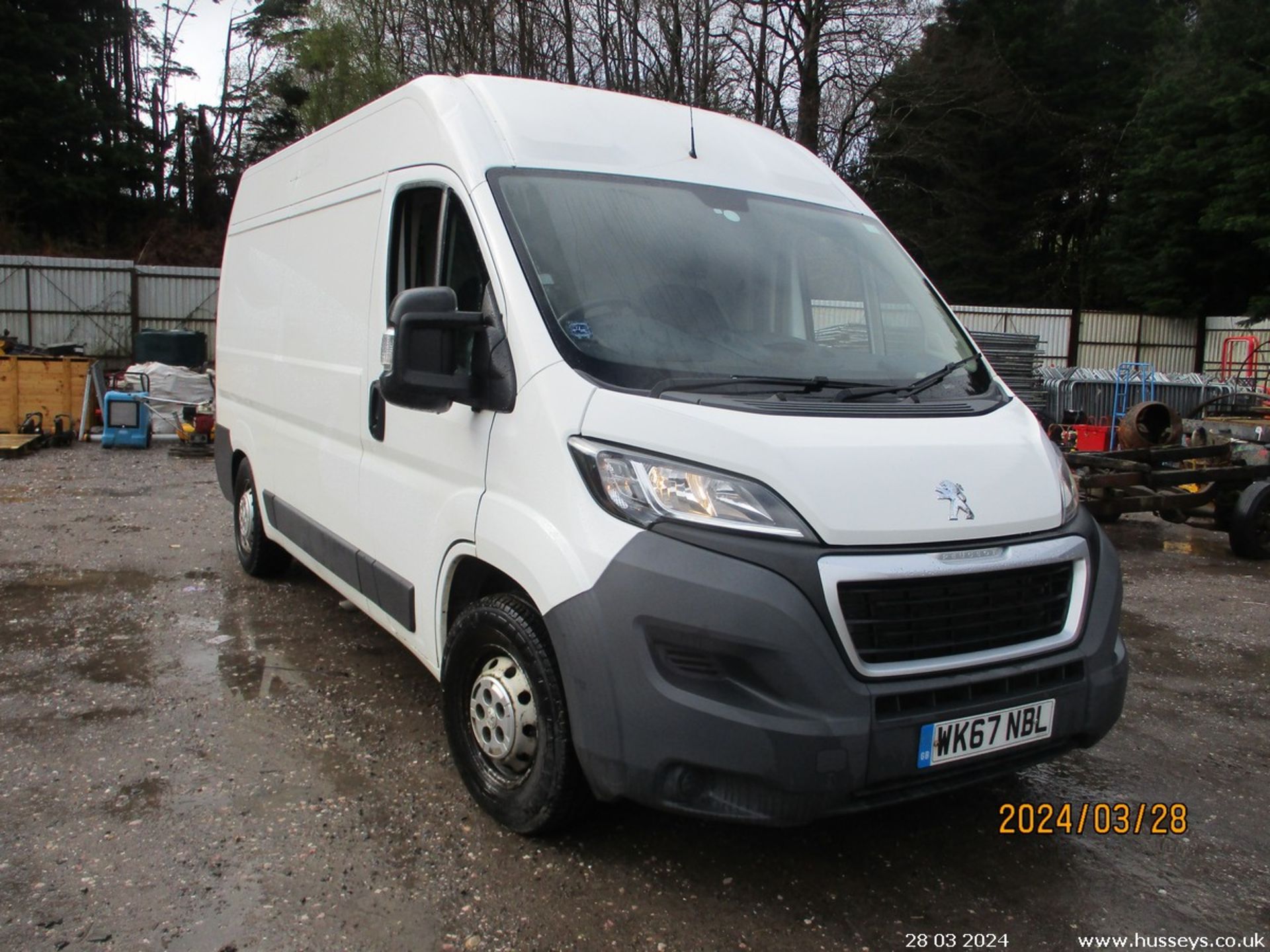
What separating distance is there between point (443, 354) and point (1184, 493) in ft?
24.0

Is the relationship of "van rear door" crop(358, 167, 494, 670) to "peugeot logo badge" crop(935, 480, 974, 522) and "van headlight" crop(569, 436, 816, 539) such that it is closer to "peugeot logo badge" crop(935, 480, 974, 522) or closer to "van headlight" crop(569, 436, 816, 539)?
"van headlight" crop(569, 436, 816, 539)

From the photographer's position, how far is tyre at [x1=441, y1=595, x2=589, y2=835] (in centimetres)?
304

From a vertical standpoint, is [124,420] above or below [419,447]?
below

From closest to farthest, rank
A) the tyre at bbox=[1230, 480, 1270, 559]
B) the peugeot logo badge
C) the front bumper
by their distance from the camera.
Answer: the front bumper
the peugeot logo badge
the tyre at bbox=[1230, 480, 1270, 559]

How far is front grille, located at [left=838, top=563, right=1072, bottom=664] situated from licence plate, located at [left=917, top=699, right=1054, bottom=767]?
0.62 feet

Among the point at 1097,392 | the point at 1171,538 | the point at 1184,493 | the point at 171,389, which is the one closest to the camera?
the point at 1184,493

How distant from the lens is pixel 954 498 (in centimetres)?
292

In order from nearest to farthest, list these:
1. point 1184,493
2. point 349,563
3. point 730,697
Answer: point 730,697
point 349,563
point 1184,493

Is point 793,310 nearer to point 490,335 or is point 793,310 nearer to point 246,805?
point 490,335

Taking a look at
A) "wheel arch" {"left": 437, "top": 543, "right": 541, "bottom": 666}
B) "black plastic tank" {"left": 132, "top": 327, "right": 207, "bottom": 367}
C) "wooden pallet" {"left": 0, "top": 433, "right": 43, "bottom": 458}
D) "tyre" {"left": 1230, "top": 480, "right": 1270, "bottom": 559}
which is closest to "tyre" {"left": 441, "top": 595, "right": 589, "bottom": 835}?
"wheel arch" {"left": 437, "top": 543, "right": 541, "bottom": 666}

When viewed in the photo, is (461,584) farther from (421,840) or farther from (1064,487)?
(1064,487)

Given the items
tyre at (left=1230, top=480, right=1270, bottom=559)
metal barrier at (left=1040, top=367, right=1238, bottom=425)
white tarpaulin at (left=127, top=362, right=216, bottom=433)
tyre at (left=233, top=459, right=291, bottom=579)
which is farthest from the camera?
metal barrier at (left=1040, top=367, right=1238, bottom=425)

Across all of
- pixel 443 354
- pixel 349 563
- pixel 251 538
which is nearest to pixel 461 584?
pixel 443 354

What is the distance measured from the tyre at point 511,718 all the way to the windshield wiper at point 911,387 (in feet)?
3.84
